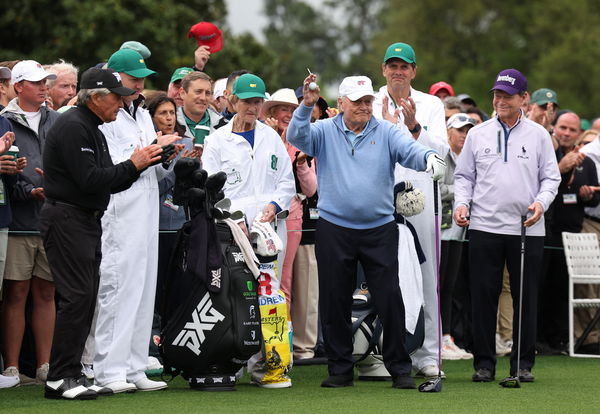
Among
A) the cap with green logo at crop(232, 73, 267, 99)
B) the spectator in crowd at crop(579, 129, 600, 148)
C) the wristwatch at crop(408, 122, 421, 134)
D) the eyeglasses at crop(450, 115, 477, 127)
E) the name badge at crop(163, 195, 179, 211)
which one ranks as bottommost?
the name badge at crop(163, 195, 179, 211)

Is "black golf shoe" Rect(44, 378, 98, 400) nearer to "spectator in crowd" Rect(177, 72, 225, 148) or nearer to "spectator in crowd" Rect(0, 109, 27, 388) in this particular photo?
"spectator in crowd" Rect(0, 109, 27, 388)

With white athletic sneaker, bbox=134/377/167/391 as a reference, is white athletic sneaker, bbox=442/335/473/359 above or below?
above

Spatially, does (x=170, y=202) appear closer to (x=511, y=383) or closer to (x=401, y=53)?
(x=401, y=53)

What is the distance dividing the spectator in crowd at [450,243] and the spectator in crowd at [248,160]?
2291mm

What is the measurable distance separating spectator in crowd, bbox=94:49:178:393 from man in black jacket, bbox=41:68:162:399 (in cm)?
35

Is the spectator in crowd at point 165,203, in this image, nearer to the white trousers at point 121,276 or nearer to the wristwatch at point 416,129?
the white trousers at point 121,276

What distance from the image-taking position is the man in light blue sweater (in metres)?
8.64

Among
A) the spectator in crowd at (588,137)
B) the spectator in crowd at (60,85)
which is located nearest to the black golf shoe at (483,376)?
the spectator in crowd at (60,85)

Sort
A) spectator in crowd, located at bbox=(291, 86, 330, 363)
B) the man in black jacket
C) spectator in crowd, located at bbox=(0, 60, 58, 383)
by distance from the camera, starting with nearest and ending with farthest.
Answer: the man in black jacket → spectator in crowd, located at bbox=(0, 60, 58, 383) → spectator in crowd, located at bbox=(291, 86, 330, 363)

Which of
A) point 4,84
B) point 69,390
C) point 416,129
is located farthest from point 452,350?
point 4,84

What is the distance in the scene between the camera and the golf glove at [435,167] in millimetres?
8102

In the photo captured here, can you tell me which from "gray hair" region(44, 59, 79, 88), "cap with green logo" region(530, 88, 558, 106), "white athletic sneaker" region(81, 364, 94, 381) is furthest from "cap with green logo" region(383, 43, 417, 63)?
"white athletic sneaker" region(81, 364, 94, 381)

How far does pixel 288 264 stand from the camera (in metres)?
10.4

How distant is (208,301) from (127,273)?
2.01ft
